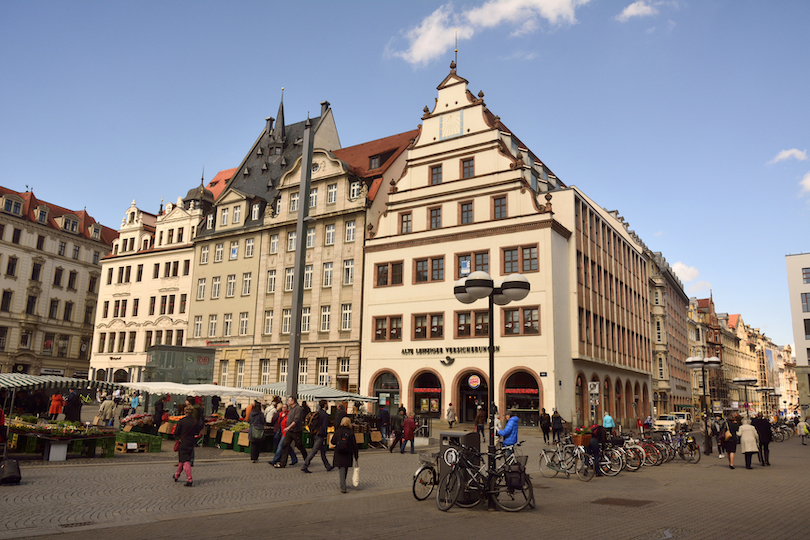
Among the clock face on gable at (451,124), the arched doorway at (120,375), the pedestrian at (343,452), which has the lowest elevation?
the pedestrian at (343,452)

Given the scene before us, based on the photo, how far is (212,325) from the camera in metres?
A: 52.9

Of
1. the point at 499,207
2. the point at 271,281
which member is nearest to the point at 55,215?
the point at 271,281

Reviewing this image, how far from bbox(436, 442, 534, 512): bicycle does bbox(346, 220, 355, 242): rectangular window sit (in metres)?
35.3

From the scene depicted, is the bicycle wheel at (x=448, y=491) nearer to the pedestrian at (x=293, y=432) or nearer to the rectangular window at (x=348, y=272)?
the pedestrian at (x=293, y=432)

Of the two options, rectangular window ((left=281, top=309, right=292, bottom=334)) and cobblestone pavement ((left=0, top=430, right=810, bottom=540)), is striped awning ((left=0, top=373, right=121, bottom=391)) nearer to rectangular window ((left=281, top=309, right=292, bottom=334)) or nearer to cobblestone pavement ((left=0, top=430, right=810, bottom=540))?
cobblestone pavement ((left=0, top=430, right=810, bottom=540))

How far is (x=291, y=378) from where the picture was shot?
65.1 ft

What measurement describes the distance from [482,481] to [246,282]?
42.1 metres

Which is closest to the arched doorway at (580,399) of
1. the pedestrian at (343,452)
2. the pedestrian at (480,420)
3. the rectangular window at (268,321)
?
the pedestrian at (480,420)

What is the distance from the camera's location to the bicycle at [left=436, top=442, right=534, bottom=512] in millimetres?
11930

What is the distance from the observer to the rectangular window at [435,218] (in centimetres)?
4238

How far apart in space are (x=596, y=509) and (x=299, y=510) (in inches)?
219

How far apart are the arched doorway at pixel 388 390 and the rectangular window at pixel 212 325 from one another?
16794 mm

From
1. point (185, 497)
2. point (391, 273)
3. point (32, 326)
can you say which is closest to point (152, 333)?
point (32, 326)

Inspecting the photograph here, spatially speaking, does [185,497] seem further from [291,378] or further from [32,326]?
[32,326]
